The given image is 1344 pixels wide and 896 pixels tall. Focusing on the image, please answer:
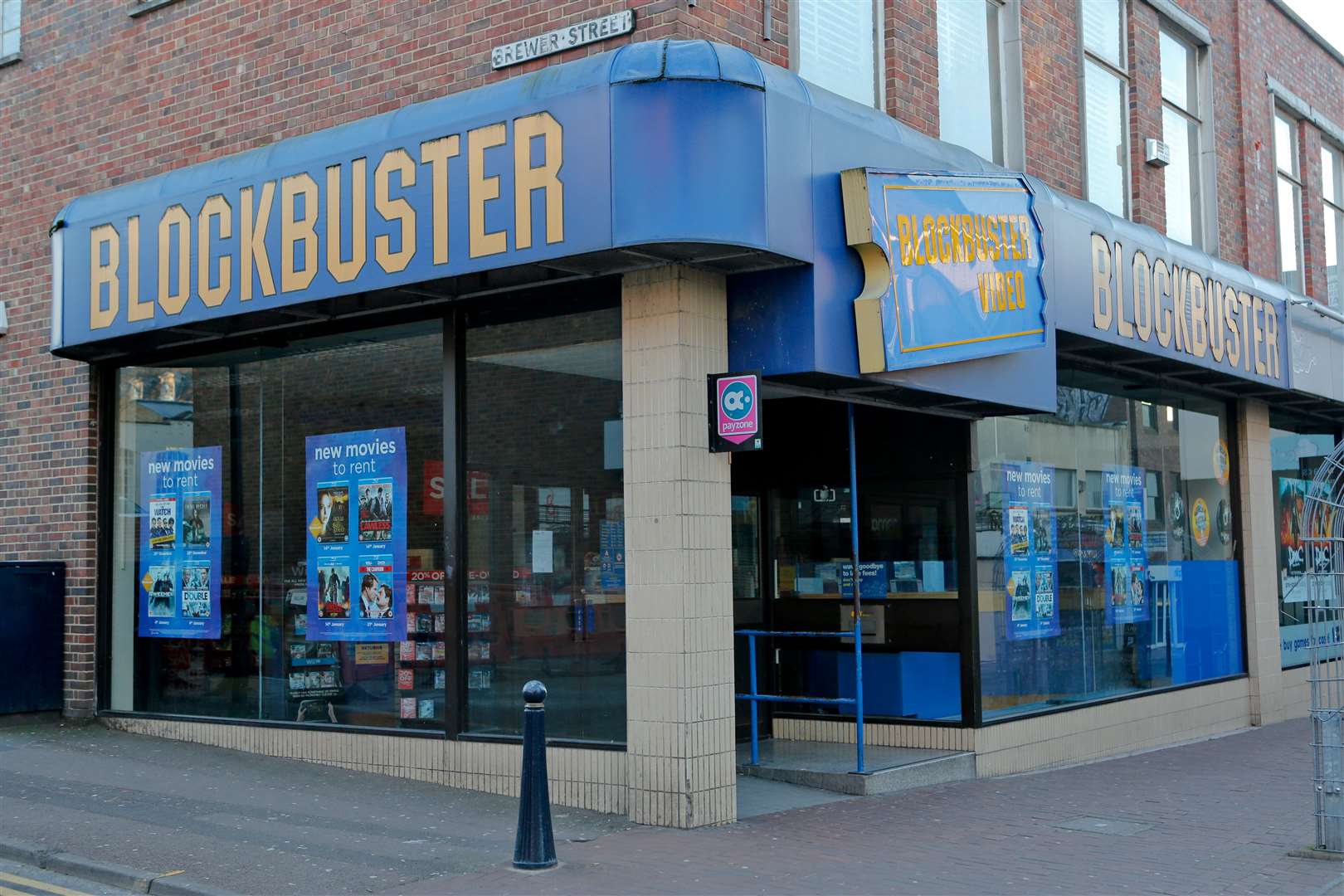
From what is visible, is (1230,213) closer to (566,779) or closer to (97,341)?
(566,779)

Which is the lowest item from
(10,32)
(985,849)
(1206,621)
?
(985,849)

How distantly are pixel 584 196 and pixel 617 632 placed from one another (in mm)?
2980

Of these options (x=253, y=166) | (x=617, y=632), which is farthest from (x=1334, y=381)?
(x=253, y=166)

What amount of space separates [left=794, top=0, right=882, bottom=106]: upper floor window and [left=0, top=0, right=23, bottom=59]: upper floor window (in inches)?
335

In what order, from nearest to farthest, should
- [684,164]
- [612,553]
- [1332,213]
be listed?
1. [684,164]
2. [612,553]
3. [1332,213]

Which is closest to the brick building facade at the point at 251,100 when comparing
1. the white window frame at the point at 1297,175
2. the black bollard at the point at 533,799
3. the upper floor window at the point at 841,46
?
the upper floor window at the point at 841,46

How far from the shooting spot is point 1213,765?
42.2ft

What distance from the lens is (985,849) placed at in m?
8.59

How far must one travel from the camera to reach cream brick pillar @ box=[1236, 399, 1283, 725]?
16.6 m

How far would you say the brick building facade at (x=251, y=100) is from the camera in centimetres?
993

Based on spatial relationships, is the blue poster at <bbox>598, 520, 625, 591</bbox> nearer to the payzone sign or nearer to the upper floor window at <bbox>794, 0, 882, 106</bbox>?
the payzone sign

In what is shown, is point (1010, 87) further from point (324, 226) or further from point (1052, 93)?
point (324, 226)

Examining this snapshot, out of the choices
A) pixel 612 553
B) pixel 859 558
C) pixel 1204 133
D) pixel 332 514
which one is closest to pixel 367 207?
pixel 332 514

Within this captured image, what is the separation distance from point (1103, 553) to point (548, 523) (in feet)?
22.1
